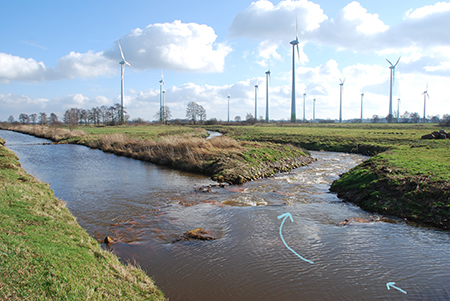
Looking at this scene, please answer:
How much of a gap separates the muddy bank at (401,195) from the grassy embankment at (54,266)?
10498 mm

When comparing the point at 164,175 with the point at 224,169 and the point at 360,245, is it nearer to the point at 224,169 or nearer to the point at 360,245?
the point at 224,169

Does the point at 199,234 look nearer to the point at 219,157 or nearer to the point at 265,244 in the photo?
the point at 265,244

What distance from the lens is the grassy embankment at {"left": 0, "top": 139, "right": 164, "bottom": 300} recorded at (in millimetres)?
4527

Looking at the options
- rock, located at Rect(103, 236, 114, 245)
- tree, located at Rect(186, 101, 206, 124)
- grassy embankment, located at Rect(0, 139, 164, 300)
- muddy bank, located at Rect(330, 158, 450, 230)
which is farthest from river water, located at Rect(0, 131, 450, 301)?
tree, located at Rect(186, 101, 206, 124)

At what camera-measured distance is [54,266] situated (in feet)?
16.9

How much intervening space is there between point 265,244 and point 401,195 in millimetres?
7376

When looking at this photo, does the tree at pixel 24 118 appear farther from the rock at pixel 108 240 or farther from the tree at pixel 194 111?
the rock at pixel 108 240

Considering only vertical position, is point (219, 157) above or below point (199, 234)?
above

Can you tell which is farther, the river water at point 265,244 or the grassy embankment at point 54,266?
the river water at point 265,244

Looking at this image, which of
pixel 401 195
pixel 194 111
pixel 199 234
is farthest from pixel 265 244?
pixel 194 111

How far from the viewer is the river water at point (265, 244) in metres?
6.98

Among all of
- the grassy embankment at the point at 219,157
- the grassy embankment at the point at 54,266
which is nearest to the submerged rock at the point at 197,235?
the grassy embankment at the point at 54,266

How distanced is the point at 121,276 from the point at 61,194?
38.5 feet

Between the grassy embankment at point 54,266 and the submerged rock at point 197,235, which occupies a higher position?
the grassy embankment at point 54,266
